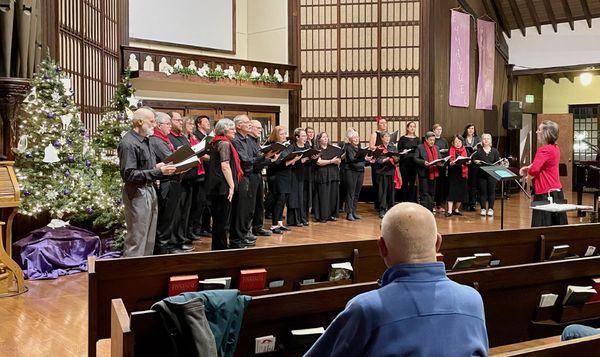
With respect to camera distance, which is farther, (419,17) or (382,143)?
(419,17)

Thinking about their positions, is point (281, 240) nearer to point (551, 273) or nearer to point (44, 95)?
point (44, 95)

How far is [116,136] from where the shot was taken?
6.99m

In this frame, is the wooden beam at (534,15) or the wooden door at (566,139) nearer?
the wooden beam at (534,15)

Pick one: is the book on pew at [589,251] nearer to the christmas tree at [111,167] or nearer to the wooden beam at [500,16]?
the christmas tree at [111,167]

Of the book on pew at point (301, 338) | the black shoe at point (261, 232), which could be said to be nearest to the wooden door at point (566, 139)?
the black shoe at point (261, 232)

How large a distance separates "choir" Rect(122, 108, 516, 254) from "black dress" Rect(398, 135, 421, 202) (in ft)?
0.05

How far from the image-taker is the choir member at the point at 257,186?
698 centimetres

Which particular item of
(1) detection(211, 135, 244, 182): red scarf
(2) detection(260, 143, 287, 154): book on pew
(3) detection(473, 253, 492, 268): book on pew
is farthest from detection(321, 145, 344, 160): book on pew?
(3) detection(473, 253, 492, 268): book on pew

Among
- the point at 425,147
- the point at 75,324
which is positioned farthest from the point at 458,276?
the point at 425,147

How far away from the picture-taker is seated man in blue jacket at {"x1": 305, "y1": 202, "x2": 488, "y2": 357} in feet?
4.86

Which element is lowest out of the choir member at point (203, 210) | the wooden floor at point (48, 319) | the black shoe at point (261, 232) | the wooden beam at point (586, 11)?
the wooden floor at point (48, 319)

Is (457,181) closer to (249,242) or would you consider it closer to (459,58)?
(459,58)

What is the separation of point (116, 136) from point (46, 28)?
1426 mm

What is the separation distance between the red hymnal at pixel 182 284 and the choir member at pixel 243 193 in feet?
11.6
